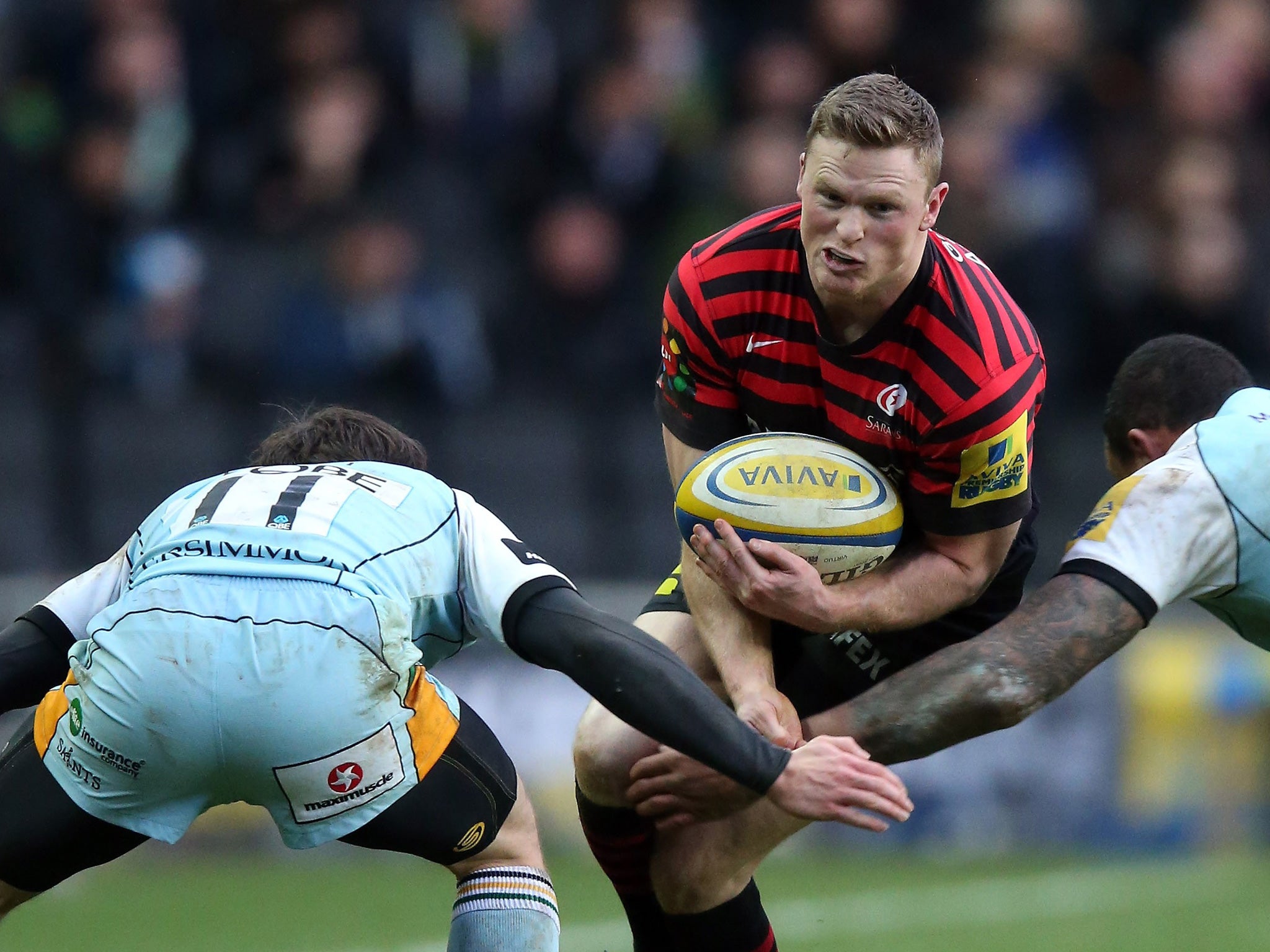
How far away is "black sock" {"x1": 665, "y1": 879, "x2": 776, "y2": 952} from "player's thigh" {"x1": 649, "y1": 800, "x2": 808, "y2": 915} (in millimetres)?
20

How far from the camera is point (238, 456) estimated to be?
9.33 meters

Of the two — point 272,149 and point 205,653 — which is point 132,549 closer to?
point 205,653

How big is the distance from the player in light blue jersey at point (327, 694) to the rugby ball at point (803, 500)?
0.52 m

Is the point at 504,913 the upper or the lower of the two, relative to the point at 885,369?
lower

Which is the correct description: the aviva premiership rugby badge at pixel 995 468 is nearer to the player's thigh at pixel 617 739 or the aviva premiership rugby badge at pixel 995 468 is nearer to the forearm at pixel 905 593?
the forearm at pixel 905 593

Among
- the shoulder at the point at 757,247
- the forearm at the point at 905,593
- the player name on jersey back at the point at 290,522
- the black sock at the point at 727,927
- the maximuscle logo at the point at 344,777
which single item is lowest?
the black sock at the point at 727,927

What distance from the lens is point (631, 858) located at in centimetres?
527

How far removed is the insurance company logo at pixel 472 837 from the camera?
4.50 meters

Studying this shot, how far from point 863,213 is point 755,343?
563 millimetres

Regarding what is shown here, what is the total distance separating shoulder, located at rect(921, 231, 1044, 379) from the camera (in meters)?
4.70

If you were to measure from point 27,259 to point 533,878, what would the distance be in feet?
20.3

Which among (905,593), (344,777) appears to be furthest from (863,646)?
(344,777)

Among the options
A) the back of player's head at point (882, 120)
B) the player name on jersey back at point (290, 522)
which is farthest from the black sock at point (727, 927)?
the back of player's head at point (882, 120)

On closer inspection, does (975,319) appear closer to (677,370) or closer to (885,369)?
(885,369)
